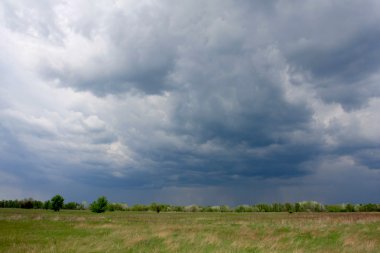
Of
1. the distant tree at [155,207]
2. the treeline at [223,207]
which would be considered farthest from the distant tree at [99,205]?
the distant tree at [155,207]

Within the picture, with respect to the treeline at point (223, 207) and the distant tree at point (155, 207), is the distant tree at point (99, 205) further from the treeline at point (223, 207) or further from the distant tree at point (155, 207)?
the distant tree at point (155, 207)

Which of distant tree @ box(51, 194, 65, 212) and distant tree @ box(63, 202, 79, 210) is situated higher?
distant tree @ box(51, 194, 65, 212)

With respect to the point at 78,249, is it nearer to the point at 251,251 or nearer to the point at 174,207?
the point at 251,251

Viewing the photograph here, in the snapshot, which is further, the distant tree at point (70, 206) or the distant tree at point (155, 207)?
the distant tree at point (70, 206)

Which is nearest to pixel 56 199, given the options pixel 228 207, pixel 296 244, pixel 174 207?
pixel 174 207

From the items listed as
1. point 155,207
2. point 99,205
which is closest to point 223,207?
point 155,207

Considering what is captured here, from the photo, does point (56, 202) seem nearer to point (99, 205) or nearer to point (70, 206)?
point (99, 205)

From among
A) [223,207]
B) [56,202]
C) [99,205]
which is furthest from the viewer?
[223,207]

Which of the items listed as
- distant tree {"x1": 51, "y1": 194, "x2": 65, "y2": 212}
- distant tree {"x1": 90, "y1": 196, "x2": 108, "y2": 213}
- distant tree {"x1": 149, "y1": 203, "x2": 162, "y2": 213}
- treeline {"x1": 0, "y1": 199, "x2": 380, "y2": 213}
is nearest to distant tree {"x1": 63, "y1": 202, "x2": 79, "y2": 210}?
treeline {"x1": 0, "y1": 199, "x2": 380, "y2": 213}

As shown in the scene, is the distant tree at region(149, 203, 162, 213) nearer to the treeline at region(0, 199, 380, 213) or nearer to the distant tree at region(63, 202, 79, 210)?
the treeline at region(0, 199, 380, 213)

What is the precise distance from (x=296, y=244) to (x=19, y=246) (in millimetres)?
21171

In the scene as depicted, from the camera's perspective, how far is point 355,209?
119 meters

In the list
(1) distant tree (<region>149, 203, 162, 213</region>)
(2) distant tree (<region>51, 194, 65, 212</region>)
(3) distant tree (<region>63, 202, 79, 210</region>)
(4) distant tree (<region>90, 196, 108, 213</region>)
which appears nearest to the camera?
(4) distant tree (<region>90, 196, 108, 213</region>)

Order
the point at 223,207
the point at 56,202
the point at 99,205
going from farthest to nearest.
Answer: the point at 223,207 < the point at 56,202 < the point at 99,205
